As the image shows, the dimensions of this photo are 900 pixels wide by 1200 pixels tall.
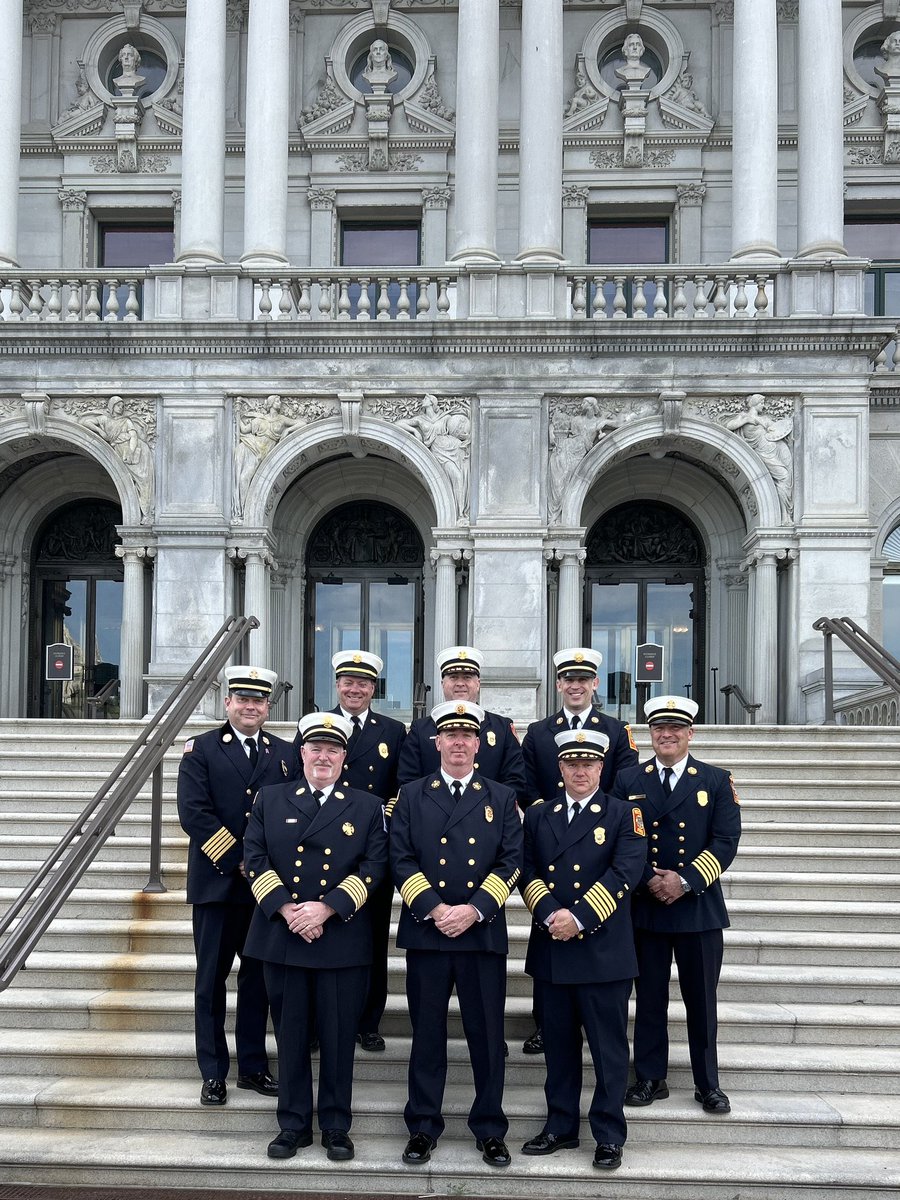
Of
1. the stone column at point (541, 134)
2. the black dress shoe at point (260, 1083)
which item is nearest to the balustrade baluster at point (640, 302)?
the stone column at point (541, 134)

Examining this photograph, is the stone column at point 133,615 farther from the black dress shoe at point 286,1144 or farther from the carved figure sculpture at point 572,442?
the black dress shoe at point 286,1144

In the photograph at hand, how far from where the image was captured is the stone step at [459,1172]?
6102 mm

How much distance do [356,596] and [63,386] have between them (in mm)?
5342

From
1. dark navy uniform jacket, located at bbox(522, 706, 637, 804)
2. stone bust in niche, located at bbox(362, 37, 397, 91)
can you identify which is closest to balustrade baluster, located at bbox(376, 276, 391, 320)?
stone bust in niche, located at bbox(362, 37, 397, 91)

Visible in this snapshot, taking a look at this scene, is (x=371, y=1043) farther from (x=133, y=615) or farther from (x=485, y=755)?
(x=133, y=615)

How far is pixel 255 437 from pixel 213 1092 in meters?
11.0

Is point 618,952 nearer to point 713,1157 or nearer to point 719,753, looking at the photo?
point 713,1157

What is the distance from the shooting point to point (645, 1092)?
22.0 feet

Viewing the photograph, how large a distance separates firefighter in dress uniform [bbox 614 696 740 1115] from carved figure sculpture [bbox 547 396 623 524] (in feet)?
30.6

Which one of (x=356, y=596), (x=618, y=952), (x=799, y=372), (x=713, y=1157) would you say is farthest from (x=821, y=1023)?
(x=356, y=596)

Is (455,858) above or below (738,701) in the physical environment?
below

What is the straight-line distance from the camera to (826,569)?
15734mm

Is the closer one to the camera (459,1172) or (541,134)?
(459,1172)

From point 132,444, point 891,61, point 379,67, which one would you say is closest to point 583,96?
point 379,67
